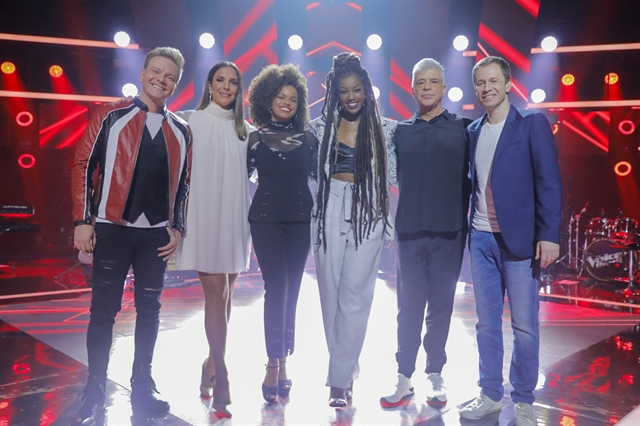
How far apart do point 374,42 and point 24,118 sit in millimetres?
6285

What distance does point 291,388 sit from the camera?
2977 mm

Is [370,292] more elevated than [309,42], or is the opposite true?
[309,42]

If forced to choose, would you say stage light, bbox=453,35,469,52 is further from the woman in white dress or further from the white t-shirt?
the woman in white dress

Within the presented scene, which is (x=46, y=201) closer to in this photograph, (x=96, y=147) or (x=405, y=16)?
(x=405, y=16)

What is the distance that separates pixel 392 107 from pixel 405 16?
3.83 feet

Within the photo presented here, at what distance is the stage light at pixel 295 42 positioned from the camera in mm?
7208

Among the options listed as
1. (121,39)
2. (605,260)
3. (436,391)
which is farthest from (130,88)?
(605,260)

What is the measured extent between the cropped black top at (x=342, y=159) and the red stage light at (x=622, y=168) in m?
8.19

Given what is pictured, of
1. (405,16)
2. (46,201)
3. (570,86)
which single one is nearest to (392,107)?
(405,16)

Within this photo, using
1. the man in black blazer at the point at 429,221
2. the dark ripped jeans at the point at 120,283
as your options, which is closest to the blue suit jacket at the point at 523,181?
the man in black blazer at the point at 429,221

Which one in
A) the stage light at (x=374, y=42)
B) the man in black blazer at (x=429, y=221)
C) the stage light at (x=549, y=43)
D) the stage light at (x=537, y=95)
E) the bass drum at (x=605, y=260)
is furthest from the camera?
the stage light at (x=537, y=95)

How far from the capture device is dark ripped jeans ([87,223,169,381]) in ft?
8.09

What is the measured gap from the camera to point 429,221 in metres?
2.78

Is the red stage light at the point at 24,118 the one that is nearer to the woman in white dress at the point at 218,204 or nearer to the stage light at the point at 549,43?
the woman in white dress at the point at 218,204
